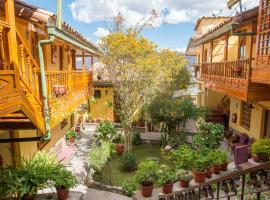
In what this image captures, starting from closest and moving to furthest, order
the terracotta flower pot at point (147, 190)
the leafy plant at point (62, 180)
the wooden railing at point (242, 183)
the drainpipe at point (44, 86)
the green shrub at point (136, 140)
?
the wooden railing at point (242, 183), the drainpipe at point (44, 86), the leafy plant at point (62, 180), the terracotta flower pot at point (147, 190), the green shrub at point (136, 140)

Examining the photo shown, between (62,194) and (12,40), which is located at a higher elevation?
(12,40)

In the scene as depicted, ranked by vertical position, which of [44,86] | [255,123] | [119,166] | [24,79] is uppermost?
[24,79]

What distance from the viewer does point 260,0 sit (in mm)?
7375

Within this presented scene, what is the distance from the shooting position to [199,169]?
8500mm

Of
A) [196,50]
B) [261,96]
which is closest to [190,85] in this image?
[196,50]

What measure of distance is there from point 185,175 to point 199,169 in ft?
1.83

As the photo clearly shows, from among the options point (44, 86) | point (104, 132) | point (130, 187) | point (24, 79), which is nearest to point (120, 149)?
point (104, 132)

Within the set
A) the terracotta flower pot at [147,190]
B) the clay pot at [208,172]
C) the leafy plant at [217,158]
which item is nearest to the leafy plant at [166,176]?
the terracotta flower pot at [147,190]

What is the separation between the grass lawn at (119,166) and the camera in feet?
36.5

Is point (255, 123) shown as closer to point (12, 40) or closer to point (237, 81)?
point (237, 81)

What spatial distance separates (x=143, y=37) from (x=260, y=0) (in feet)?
24.9

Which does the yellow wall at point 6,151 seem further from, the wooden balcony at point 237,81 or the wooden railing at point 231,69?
the wooden railing at point 231,69

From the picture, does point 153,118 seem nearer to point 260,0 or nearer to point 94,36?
point 94,36

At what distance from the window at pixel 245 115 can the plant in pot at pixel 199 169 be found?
19.4 ft
